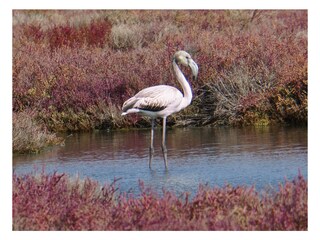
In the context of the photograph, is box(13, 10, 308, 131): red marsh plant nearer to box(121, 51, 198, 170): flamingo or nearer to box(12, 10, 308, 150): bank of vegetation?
box(12, 10, 308, 150): bank of vegetation

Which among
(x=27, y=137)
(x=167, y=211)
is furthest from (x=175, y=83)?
(x=167, y=211)

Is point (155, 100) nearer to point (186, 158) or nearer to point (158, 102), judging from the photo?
point (158, 102)

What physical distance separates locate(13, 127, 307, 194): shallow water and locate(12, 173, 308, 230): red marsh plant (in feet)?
5.70

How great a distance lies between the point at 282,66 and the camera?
1622 cm

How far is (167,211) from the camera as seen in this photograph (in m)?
7.38

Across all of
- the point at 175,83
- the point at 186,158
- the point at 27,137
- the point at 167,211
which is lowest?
the point at 167,211

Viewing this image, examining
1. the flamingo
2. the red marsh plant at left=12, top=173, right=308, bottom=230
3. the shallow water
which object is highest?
the flamingo

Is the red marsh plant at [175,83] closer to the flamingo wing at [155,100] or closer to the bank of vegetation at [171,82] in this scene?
the bank of vegetation at [171,82]

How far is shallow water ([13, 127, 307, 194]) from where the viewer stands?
1054cm

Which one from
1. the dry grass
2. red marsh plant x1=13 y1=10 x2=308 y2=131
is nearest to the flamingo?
the dry grass

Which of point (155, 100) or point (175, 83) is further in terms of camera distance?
point (175, 83)

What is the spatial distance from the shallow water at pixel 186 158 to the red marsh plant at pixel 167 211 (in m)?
1.74

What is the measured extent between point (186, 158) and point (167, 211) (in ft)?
16.3

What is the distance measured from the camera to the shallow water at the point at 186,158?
10539 millimetres
